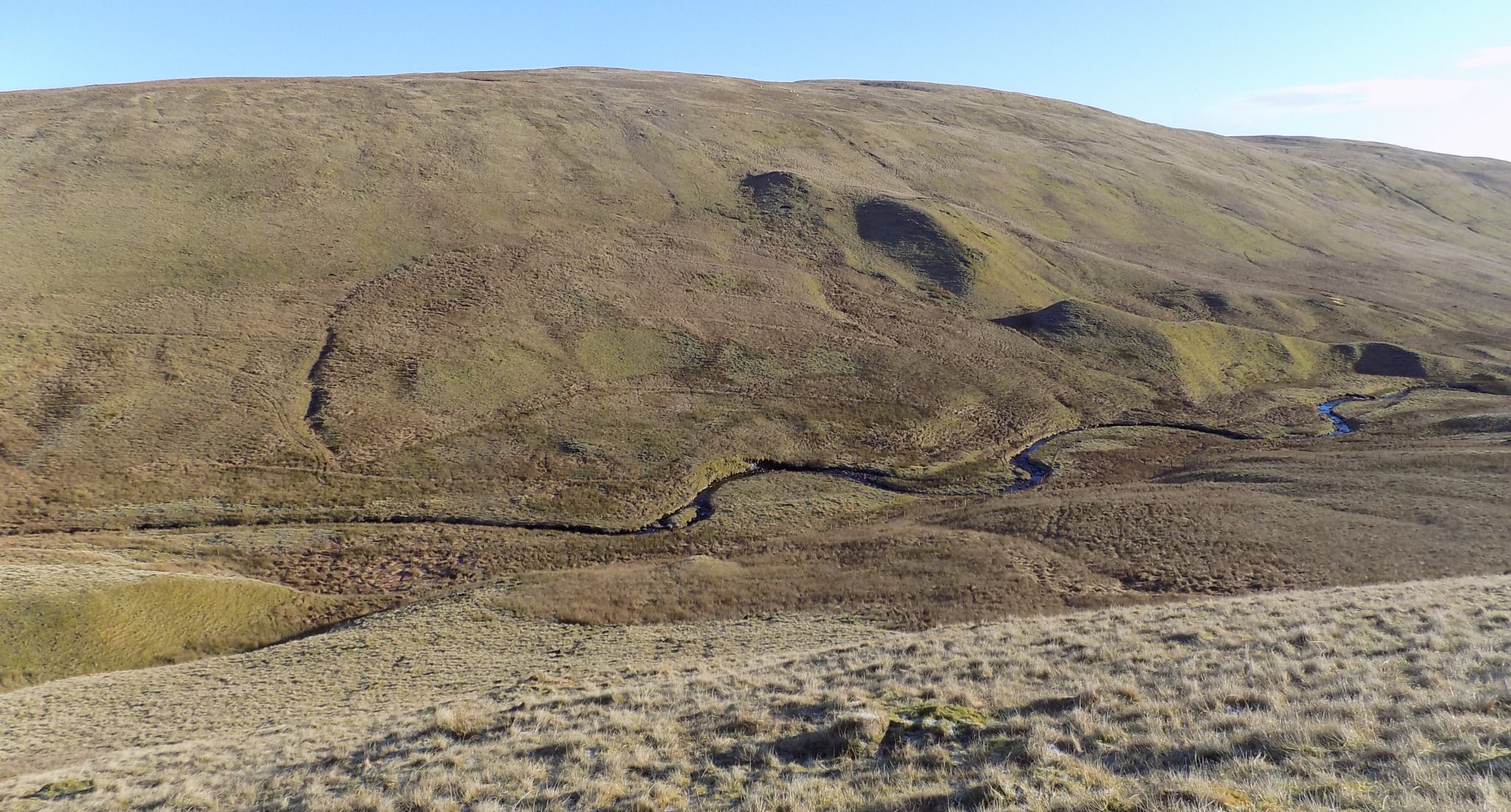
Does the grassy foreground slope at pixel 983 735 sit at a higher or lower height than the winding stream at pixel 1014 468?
higher

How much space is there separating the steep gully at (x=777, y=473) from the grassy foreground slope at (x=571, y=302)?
735 millimetres

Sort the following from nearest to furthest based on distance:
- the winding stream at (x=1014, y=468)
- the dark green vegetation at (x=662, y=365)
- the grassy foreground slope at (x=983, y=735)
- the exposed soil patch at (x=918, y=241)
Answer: the grassy foreground slope at (x=983, y=735)
the dark green vegetation at (x=662, y=365)
the winding stream at (x=1014, y=468)
the exposed soil patch at (x=918, y=241)

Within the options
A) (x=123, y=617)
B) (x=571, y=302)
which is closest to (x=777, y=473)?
(x=571, y=302)

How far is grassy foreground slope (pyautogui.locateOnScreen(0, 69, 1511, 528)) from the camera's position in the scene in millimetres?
42406

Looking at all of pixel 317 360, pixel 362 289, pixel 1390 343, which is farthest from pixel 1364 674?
pixel 1390 343

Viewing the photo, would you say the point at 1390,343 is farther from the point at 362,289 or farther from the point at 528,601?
the point at 362,289

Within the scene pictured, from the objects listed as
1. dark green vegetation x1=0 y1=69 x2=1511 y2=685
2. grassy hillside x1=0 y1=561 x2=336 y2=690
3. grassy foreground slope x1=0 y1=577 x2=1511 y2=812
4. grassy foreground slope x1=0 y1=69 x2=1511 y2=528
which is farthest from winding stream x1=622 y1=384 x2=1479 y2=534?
grassy foreground slope x1=0 y1=577 x2=1511 y2=812

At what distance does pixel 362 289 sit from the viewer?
58.0m

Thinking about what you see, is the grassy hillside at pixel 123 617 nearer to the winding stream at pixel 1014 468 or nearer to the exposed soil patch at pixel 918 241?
the winding stream at pixel 1014 468

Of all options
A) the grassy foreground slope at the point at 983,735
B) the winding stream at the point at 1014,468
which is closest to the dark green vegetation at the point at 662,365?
the winding stream at the point at 1014,468

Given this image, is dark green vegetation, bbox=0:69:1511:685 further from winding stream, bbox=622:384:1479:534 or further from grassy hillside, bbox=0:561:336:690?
winding stream, bbox=622:384:1479:534

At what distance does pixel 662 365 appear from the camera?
186 feet

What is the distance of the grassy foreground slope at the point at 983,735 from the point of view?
9039 mm

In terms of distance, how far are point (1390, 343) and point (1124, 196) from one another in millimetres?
48029
